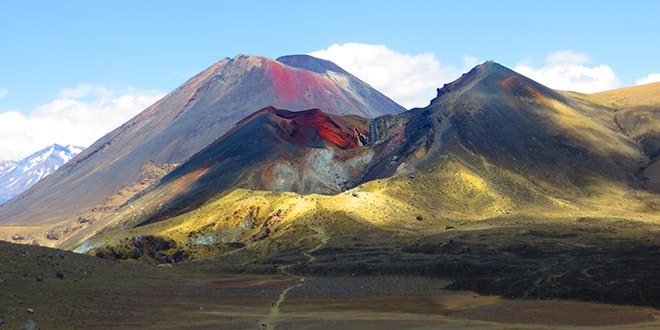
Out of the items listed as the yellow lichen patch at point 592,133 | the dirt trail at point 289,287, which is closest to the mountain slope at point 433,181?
the yellow lichen patch at point 592,133

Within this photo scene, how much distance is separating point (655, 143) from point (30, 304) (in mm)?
173126

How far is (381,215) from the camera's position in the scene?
131 meters

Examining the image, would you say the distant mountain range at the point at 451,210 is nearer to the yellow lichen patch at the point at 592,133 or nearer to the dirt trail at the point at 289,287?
the yellow lichen patch at the point at 592,133

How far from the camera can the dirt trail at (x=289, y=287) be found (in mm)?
51469

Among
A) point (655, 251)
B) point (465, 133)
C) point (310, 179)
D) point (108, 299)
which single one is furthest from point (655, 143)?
point (108, 299)

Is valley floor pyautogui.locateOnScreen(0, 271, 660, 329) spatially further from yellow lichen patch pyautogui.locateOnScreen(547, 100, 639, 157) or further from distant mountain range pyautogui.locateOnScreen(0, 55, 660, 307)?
yellow lichen patch pyautogui.locateOnScreen(547, 100, 639, 157)

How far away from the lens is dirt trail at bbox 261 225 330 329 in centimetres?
5147

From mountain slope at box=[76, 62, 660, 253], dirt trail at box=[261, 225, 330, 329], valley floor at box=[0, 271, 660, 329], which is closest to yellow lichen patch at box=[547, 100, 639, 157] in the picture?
mountain slope at box=[76, 62, 660, 253]

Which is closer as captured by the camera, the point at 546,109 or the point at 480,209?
the point at 480,209

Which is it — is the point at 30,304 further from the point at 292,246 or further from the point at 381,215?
the point at 381,215

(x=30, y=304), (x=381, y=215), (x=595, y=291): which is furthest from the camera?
(x=381, y=215)

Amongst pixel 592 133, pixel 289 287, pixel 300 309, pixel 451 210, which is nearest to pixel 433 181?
pixel 451 210

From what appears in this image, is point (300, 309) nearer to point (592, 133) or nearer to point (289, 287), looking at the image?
point (289, 287)

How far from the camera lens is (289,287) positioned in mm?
78312
